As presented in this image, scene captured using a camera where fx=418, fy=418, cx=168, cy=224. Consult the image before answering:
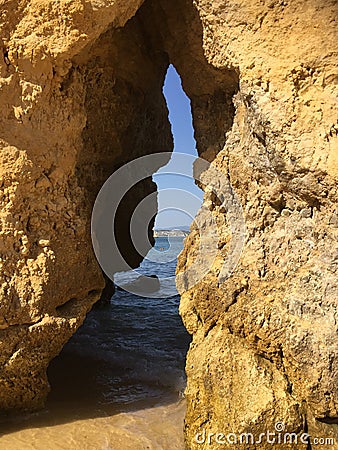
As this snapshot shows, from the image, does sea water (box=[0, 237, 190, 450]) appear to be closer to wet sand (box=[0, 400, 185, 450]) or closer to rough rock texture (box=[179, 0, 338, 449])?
wet sand (box=[0, 400, 185, 450])

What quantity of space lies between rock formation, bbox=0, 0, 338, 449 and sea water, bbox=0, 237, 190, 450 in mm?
286

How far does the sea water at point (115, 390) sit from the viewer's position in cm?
277

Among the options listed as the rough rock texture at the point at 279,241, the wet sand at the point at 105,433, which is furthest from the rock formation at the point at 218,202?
the wet sand at the point at 105,433

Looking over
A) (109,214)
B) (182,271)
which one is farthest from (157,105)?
(182,271)

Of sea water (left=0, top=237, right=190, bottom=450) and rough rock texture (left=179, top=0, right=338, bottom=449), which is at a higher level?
rough rock texture (left=179, top=0, right=338, bottom=449)

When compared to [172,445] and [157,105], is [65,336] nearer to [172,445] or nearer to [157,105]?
[172,445]

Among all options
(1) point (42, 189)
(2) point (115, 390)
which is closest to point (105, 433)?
(2) point (115, 390)

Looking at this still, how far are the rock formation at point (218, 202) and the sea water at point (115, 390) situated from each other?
0.94ft

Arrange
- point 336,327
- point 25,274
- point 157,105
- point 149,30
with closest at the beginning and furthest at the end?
point 336,327 → point 25,274 → point 149,30 → point 157,105

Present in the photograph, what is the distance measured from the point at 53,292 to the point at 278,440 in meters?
1.73

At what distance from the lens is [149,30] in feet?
13.3

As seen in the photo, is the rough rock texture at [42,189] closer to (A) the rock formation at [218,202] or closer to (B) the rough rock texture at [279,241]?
(A) the rock formation at [218,202]

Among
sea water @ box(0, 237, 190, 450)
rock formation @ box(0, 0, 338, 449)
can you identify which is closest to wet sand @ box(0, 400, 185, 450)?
sea water @ box(0, 237, 190, 450)

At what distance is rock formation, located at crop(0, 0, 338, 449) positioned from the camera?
228 centimetres
